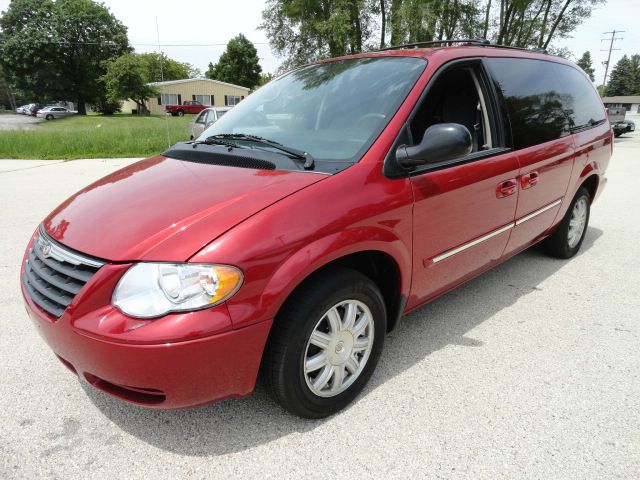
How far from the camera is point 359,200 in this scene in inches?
82.7

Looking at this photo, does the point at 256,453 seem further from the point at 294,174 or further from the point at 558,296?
the point at 558,296

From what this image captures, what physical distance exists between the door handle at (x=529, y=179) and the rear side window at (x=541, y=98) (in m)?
0.20

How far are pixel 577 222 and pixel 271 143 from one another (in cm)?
328

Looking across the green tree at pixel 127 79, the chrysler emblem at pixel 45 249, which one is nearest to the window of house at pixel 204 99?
the green tree at pixel 127 79

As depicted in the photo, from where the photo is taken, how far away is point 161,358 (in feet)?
5.51

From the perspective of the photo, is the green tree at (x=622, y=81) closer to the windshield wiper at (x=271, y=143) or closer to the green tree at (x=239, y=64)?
the green tree at (x=239, y=64)

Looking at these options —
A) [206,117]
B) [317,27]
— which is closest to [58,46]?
[317,27]

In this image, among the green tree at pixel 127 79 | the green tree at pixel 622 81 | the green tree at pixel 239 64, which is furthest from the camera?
the green tree at pixel 622 81

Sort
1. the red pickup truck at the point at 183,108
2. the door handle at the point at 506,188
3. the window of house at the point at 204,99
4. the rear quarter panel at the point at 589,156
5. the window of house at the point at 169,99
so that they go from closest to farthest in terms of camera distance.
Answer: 1. the door handle at the point at 506,188
2. the rear quarter panel at the point at 589,156
3. the red pickup truck at the point at 183,108
4. the window of house at the point at 169,99
5. the window of house at the point at 204,99

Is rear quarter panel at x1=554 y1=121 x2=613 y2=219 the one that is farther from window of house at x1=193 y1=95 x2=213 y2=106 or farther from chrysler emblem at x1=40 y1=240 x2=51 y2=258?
window of house at x1=193 y1=95 x2=213 y2=106

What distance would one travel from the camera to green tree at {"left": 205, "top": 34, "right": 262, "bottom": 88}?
77.1 m

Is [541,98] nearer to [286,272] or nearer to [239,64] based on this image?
[286,272]

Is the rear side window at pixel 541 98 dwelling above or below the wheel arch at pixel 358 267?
above

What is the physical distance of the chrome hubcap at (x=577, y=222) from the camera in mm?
4254
